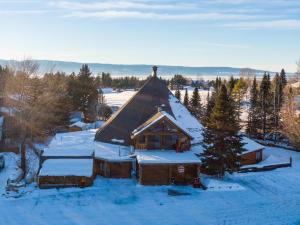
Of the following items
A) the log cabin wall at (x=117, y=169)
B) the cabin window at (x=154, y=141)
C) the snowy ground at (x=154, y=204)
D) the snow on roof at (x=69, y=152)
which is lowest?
the snowy ground at (x=154, y=204)

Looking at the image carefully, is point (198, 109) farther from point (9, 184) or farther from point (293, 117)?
point (9, 184)

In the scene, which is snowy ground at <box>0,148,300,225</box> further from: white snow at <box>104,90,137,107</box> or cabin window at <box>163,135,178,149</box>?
white snow at <box>104,90,137,107</box>

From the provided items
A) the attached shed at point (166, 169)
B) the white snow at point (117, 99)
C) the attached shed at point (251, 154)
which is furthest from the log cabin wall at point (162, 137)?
the white snow at point (117, 99)

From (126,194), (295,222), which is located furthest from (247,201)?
(126,194)

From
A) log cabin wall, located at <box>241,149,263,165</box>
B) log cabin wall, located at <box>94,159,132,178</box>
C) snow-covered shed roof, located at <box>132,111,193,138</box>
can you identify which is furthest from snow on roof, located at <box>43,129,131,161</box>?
log cabin wall, located at <box>241,149,263,165</box>

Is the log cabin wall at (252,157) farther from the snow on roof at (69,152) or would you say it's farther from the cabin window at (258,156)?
the snow on roof at (69,152)

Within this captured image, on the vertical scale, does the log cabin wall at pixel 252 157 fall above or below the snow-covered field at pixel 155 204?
above

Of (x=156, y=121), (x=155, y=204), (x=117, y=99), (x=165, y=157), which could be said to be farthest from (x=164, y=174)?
(x=117, y=99)
